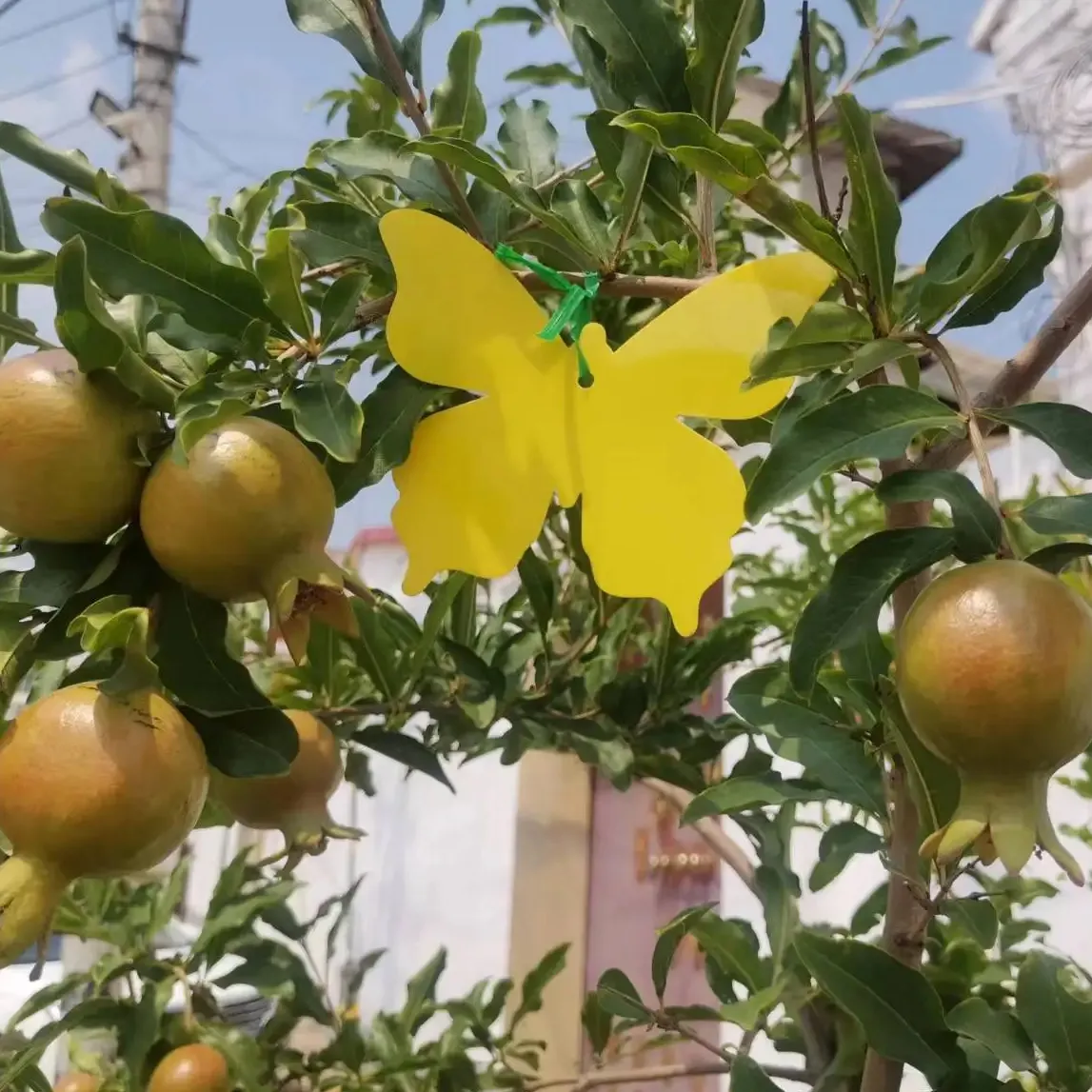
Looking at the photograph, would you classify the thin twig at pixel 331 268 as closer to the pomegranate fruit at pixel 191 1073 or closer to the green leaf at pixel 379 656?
the green leaf at pixel 379 656

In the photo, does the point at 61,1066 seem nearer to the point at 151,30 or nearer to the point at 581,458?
the point at 581,458

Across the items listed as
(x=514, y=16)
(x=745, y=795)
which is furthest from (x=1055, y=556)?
(x=514, y=16)

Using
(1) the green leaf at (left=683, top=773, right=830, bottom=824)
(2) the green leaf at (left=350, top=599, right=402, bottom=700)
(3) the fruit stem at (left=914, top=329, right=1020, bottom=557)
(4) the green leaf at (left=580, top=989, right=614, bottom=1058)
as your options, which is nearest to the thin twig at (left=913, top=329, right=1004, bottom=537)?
(3) the fruit stem at (left=914, top=329, right=1020, bottom=557)

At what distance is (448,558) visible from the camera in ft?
1.47

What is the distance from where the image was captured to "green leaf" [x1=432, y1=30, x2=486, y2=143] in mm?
482

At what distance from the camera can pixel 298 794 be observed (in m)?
0.58

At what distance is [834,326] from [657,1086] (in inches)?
71.8

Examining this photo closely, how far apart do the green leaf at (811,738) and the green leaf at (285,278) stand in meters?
0.29

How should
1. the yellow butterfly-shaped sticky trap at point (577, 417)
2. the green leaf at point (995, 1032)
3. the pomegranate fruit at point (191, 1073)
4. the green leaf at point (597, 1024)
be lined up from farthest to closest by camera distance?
the green leaf at point (597, 1024) < the pomegranate fruit at point (191, 1073) < the green leaf at point (995, 1032) < the yellow butterfly-shaped sticky trap at point (577, 417)

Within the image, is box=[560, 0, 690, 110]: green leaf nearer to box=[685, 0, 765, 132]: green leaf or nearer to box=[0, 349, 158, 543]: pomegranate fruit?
box=[685, 0, 765, 132]: green leaf

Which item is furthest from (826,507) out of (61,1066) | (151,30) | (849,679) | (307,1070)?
(151,30)

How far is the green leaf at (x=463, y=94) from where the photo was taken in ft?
1.58

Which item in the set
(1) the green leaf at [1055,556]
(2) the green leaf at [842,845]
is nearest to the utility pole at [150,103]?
(2) the green leaf at [842,845]

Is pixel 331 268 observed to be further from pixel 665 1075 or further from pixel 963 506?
pixel 665 1075
